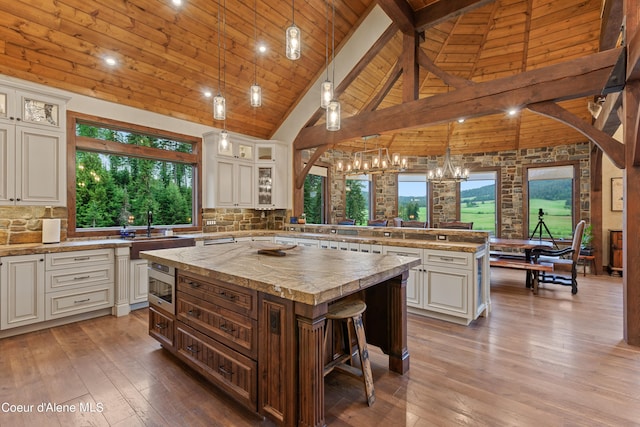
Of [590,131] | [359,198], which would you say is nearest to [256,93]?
[590,131]

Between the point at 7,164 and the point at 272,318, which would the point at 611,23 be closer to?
the point at 272,318

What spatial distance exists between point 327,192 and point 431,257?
4.35m

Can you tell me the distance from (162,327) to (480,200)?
7971 millimetres

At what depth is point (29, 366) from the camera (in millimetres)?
2535

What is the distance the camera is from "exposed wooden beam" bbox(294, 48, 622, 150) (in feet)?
10.1

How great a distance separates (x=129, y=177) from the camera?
4660 mm

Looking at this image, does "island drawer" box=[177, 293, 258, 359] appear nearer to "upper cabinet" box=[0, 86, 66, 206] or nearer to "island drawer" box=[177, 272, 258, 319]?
"island drawer" box=[177, 272, 258, 319]

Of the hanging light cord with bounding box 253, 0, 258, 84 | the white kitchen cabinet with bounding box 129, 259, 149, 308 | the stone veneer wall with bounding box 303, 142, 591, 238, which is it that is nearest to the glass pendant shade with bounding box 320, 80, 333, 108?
the hanging light cord with bounding box 253, 0, 258, 84

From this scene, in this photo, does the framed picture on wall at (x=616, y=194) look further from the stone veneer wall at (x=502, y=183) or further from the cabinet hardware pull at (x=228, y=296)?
the cabinet hardware pull at (x=228, y=296)

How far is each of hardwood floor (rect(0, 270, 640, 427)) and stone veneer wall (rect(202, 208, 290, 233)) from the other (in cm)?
240

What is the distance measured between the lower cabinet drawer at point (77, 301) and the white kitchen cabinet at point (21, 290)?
0.25 ft

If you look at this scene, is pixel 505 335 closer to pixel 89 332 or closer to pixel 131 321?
pixel 131 321

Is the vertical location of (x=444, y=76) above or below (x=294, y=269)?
above

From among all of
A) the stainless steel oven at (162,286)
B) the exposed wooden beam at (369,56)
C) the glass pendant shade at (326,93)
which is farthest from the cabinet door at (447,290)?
the exposed wooden beam at (369,56)
